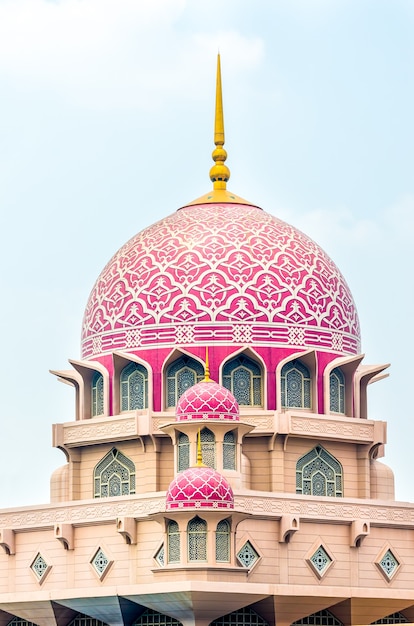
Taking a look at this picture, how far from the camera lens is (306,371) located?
47.8 meters

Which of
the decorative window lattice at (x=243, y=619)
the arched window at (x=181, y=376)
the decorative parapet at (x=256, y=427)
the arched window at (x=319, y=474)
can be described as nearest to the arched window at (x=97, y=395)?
the decorative parapet at (x=256, y=427)

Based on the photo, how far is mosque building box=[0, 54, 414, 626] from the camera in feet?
138

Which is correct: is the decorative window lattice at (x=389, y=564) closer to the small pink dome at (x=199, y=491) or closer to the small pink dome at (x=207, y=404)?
the small pink dome at (x=207, y=404)

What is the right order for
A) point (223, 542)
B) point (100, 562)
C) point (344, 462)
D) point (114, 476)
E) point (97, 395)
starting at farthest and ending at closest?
point (97, 395) → point (344, 462) → point (114, 476) → point (100, 562) → point (223, 542)

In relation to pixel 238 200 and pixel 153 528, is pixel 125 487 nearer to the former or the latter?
pixel 153 528

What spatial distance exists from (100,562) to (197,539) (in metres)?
4.60

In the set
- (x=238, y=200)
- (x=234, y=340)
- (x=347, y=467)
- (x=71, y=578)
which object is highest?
(x=238, y=200)

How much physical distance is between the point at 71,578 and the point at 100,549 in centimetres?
108

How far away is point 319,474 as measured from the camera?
47000mm

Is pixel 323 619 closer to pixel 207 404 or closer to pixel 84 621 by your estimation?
pixel 84 621

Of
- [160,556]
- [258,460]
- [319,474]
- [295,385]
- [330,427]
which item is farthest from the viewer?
[295,385]

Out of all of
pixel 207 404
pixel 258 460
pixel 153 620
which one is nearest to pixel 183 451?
pixel 207 404

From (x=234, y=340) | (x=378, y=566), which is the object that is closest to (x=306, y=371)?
(x=234, y=340)

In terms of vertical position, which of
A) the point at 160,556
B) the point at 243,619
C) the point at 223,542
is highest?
the point at 160,556
